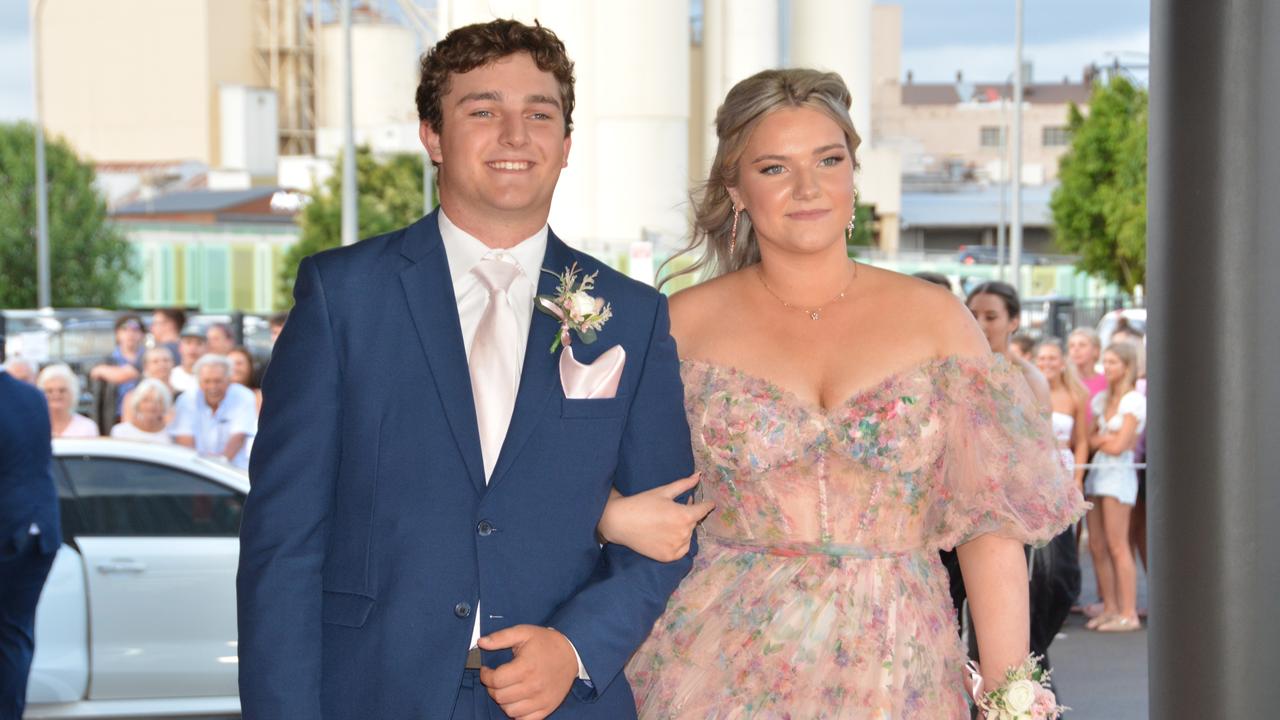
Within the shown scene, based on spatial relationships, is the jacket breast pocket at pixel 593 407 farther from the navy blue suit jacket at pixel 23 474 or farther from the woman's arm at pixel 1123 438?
the woman's arm at pixel 1123 438

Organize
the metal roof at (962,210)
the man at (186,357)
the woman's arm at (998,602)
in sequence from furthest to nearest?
the metal roof at (962,210), the man at (186,357), the woman's arm at (998,602)

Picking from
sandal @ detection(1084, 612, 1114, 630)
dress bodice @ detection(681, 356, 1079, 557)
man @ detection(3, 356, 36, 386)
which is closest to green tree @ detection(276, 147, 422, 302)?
man @ detection(3, 356, 36, 386)

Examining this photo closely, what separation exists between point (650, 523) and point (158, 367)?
1038 cm

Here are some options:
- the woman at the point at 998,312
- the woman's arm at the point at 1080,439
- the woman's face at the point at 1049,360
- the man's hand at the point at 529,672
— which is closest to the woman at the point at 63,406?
the woman at the point at 998,312

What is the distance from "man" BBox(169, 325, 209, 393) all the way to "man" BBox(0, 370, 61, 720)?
20.9ft

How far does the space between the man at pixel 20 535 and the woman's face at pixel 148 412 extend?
4.81 meters

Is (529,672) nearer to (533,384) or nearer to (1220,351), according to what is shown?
(533,384)

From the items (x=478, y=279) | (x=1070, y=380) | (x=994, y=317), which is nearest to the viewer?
(x=478, y=279)

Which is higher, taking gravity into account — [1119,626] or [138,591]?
[138,591]

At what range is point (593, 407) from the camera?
3.07 metres

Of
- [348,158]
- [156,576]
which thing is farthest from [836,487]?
[348,158]

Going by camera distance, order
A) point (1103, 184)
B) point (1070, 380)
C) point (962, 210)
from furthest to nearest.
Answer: point (962, 210), point (1103, 184), point (1070, 380)

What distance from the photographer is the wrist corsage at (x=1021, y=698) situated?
3.53m

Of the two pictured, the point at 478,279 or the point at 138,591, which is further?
the point at 138,591
